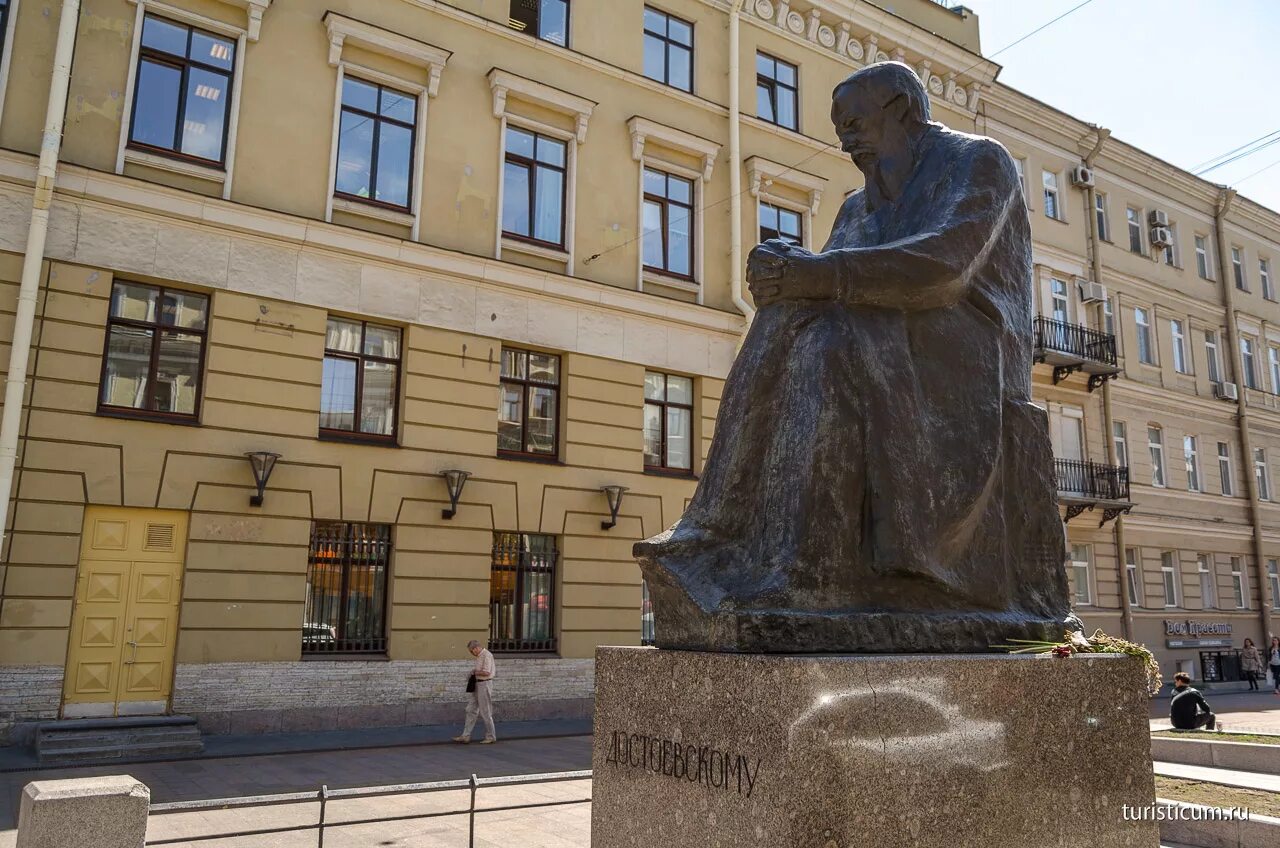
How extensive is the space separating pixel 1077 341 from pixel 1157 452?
5046 millimetres

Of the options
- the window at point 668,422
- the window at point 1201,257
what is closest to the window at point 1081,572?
the window at point 1201,257

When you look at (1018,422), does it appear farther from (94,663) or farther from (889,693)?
(94,663)

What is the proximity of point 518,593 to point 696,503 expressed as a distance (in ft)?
43.2

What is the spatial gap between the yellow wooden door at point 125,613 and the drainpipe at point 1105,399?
2208 cm

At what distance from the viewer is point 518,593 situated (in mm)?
16125

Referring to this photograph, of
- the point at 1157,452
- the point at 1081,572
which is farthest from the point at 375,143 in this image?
the point at 1157,452

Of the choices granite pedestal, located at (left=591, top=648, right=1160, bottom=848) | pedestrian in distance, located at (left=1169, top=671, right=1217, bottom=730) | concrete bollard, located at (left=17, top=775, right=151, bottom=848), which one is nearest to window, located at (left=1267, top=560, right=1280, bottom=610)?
pedestrian in distance, located at (left=1169, top=671, right=1217, bottom=730)

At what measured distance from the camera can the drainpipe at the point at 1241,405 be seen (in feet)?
95.2

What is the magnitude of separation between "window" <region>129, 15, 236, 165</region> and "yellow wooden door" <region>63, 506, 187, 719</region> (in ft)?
17.4

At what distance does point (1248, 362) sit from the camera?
32.3 m

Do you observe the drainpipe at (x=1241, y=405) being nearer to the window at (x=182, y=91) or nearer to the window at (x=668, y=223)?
the window at (x=668, y=223)

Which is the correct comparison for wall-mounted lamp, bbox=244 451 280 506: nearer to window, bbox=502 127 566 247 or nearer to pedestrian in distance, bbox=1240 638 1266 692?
window, bbox=502 127 566 247

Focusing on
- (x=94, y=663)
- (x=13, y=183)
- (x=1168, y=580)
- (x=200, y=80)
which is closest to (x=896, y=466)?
(x=94, y=663)

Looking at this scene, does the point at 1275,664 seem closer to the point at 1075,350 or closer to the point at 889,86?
the point at 1075,350
